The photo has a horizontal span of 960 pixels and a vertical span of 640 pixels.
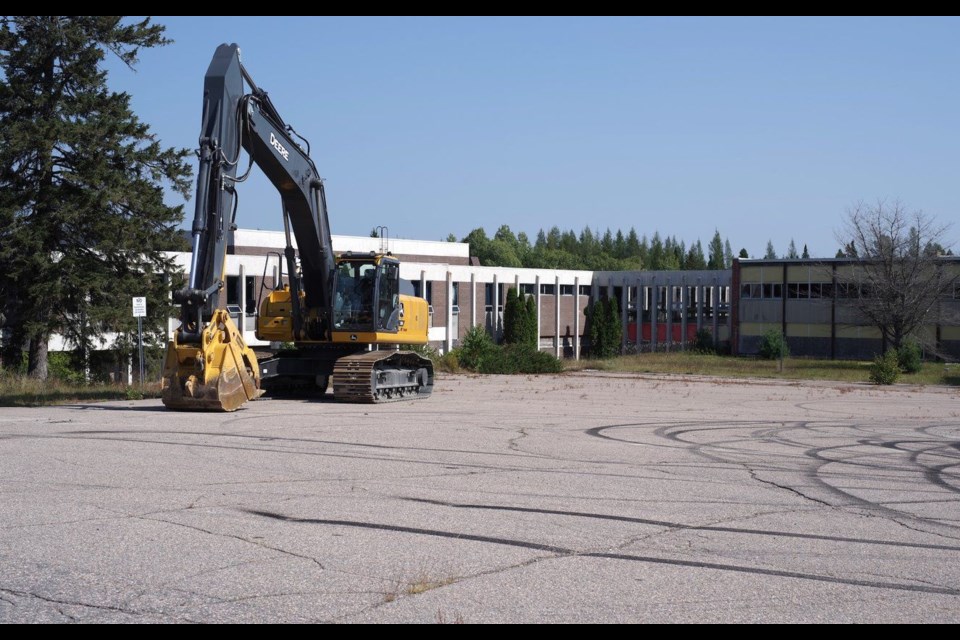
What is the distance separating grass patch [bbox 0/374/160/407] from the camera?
25109mm

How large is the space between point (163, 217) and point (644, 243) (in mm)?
156730

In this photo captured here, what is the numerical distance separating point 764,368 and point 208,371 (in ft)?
116

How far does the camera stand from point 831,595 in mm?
7348

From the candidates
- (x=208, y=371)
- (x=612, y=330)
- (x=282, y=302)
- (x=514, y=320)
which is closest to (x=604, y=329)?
(x=612, y=330)

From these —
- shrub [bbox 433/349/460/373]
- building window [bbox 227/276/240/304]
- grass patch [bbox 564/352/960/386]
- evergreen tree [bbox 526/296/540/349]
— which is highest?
building window [bbox 227/276/240/304]

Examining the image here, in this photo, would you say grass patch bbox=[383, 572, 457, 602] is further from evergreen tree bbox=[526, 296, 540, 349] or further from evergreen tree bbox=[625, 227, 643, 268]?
evergreen tree bbox=[625, 227, 643, 268]

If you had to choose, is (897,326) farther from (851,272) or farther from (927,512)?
(927,512)

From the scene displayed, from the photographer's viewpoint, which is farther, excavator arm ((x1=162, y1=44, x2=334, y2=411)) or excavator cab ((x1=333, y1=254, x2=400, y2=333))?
excavator cab ((x1=333, y1=254, x2=400, y2=333))

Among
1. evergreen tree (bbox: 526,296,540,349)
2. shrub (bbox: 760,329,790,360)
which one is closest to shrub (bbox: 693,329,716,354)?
shrub (bbox: 760,329,790,360)

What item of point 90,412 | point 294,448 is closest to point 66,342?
point 90,412

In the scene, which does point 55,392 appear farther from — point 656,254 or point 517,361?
point 656,254

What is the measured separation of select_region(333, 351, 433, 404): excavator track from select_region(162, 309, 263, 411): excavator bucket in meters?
3.57

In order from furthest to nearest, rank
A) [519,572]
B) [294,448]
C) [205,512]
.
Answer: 1. [294,448]
2. [205,512]
3. [519,572]

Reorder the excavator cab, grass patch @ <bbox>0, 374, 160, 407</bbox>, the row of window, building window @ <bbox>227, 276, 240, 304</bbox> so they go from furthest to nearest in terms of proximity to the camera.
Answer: the row of window → building window @ <bbox>227, 276, 240, 304</bbox> → grass patch @ <bbox>0, 374, 160, 407</bbox> → the excavator cab
